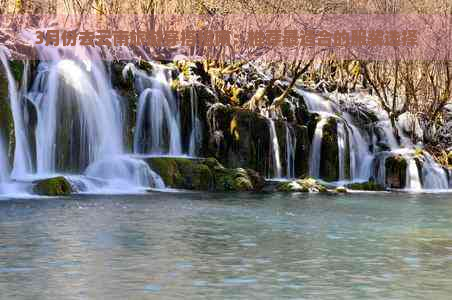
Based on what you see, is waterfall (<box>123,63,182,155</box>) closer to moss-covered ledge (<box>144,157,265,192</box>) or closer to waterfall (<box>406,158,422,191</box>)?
moss-covered ledge (<box>144,157,265,192</box>)

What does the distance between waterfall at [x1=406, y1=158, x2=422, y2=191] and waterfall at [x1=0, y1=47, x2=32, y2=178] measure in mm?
17679

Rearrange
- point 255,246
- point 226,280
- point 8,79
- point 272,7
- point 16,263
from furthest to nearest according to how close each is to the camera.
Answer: point 272,7, point 8,79, point 255,246, point 16,263, point 226,280

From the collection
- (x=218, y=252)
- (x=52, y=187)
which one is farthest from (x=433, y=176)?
(x=218, y=252)

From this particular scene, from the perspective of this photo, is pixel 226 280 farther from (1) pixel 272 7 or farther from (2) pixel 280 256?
(1) pixel 272 7

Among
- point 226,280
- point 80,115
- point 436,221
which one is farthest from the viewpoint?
Answer: point 80,115

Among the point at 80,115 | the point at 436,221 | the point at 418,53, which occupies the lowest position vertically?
the point at 436,221

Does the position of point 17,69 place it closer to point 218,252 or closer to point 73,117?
point 73,117

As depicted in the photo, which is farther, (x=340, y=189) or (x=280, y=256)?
(x=340, y=189)

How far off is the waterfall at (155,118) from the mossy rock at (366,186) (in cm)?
743

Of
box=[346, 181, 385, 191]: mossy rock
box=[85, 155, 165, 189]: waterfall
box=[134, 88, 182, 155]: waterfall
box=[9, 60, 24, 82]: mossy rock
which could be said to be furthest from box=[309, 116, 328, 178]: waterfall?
box=[9, 60, 24, 82]: mossy rock

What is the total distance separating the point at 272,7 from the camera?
4197 cm

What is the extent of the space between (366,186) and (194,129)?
7.74 m

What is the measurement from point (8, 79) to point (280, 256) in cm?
1893

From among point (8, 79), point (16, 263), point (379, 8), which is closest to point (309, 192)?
point (8, 79)
